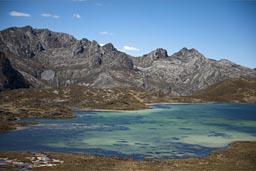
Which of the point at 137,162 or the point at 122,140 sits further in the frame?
the point at 122,140

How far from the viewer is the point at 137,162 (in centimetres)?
6319

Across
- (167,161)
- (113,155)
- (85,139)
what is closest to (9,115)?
(85,139)

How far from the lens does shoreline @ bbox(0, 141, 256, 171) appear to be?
57562 millimetres

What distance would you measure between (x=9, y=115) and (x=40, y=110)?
24574 mm

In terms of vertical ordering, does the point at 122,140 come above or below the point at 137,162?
below

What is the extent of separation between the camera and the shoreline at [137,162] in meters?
57.6

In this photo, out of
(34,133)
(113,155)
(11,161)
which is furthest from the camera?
(34,133)

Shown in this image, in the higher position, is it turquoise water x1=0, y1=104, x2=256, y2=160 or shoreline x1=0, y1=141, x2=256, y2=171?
shoreline x1=0, y1=141, x2=256, y2=171

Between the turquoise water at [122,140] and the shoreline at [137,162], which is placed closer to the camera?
the shoreline at [137,162]

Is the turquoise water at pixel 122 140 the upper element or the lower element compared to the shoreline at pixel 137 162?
lower

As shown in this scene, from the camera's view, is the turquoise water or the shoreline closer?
the shoreline

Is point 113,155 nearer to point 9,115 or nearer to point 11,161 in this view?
point 11,161

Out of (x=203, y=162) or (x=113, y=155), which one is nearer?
(x=203, y=162)

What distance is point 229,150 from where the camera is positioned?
7662 cm
